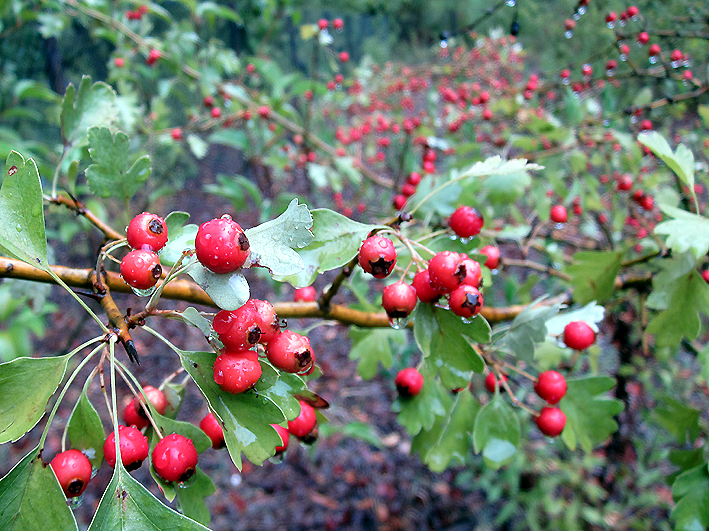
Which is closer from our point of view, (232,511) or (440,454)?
(440,454)

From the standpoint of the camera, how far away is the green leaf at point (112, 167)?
0.95 m

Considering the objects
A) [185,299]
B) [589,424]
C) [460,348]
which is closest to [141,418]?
[185,299]

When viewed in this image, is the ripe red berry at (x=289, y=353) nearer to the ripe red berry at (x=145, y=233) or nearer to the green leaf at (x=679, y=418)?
the ripe red berry at (x=145, y=233)

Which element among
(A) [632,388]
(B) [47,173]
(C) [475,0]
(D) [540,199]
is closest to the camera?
(D) [540,199]

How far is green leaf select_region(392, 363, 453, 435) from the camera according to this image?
1.20 metres

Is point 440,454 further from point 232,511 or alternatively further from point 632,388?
point 632,388

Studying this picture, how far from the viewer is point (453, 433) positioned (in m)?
1.24

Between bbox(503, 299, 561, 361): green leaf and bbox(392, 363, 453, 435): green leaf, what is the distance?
28 cm

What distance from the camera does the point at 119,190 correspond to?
100 cm

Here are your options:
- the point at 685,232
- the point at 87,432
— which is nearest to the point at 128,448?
the point at 87,432

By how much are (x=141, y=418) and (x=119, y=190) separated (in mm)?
551

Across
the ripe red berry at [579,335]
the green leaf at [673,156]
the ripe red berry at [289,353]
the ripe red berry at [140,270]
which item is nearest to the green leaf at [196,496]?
the ripe red berry at [289,353]

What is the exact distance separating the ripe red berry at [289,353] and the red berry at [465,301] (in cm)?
30

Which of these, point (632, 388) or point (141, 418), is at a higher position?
point (141, 418)
